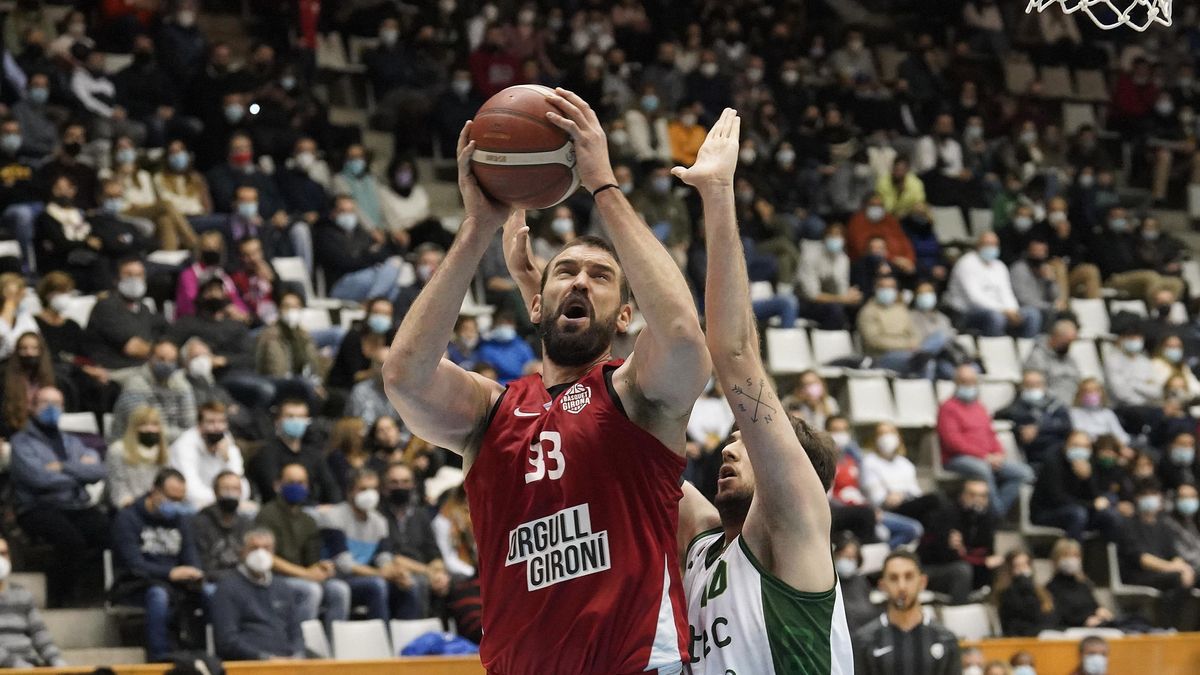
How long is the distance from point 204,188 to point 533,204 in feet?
33.8

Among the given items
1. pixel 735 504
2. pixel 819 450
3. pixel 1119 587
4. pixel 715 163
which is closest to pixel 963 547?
pixel 1119 587

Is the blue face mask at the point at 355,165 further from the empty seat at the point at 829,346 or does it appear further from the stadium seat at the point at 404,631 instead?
the stadium seat at the point at 404,631

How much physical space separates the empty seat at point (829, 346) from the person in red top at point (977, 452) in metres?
1.22

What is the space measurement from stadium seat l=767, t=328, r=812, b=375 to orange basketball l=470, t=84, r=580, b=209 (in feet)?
35.2

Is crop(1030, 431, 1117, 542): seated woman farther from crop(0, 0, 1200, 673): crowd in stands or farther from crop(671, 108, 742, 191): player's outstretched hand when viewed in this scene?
crop(671, 108, 742, 191): player's outstretched hand

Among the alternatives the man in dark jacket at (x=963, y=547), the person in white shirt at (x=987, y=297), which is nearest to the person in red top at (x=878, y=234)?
the person in white shirt at (x=987, y=297)

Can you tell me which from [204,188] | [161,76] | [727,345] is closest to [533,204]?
[727,345]

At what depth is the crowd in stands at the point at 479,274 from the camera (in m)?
10.9

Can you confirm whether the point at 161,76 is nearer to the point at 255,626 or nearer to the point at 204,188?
the point at 204,188

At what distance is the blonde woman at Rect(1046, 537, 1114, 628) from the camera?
12969 mm

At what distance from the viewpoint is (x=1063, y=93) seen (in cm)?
2162

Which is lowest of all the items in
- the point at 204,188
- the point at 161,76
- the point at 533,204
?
the point at 533,204

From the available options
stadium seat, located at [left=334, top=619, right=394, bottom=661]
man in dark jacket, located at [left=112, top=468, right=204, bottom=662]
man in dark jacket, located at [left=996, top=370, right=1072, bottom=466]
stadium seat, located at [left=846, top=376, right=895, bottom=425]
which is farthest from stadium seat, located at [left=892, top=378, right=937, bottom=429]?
man in dark jacket, located at [left=112, top=468, right=204, bottom=662]

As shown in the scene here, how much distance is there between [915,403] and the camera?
1527cm
